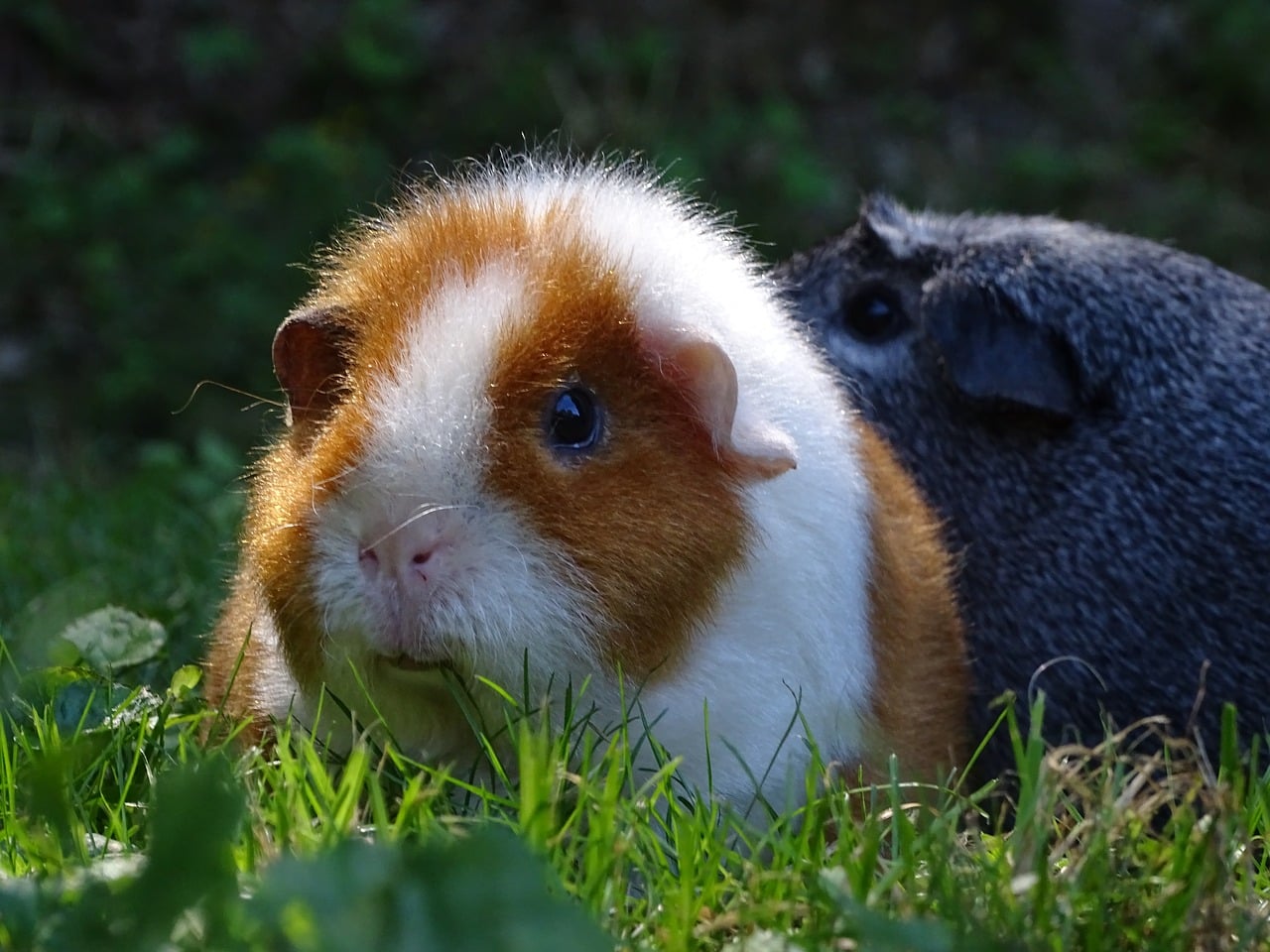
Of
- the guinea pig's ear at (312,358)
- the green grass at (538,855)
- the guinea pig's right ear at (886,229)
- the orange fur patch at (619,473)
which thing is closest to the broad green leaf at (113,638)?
the green grass at (538,855)

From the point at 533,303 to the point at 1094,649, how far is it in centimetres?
153

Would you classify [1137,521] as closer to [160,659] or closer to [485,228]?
[485,228]

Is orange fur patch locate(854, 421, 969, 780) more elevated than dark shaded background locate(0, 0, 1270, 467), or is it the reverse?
dark shaded background locate(0, 0, 1270, 467)

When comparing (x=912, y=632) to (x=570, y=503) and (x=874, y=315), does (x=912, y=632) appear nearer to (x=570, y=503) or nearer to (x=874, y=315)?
(x=570, y=503)

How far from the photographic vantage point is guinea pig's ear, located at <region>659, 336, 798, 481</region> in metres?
2.29

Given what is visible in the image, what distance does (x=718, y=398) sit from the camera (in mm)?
2293

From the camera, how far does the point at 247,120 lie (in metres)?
8.29

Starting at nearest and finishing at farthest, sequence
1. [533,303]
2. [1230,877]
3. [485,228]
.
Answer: [1230,877] < [533,303] < [485,228]

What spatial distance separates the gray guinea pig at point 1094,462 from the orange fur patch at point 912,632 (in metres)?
0.24

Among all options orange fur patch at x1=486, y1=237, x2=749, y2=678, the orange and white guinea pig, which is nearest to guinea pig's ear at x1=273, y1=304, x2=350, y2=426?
the orange and white guinea pig

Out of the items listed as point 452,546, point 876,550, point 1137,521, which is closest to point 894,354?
point 1137,521

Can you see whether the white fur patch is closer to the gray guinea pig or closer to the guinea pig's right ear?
the gray guinea pig

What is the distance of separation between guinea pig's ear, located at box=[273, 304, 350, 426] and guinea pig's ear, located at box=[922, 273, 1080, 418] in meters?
1.47

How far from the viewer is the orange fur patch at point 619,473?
86.0 inches
